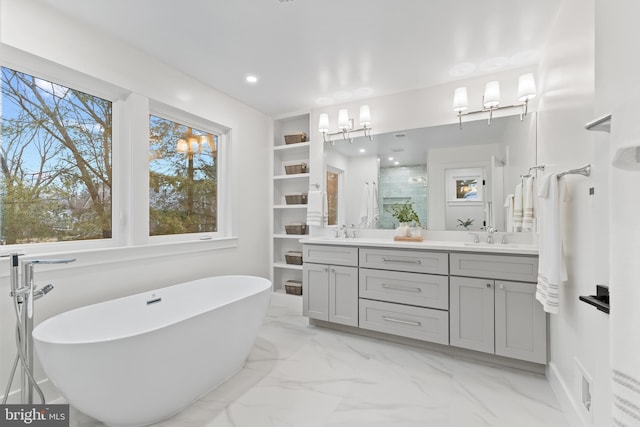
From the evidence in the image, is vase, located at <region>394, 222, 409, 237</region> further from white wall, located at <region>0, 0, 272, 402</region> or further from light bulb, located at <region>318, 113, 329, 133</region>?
white wall, located at <region>0, 0, 272, 402</region>

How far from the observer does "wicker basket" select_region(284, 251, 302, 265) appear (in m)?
3.62

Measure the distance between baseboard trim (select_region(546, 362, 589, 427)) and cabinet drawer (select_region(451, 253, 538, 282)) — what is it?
0.61 meters

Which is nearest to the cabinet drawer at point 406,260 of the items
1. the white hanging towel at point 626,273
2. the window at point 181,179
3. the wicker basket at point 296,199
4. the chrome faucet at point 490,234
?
the chrome faucet at point 490,234

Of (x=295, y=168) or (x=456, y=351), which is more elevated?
(x=295, y=168)

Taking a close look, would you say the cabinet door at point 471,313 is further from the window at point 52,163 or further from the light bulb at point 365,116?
the window at point 52,163

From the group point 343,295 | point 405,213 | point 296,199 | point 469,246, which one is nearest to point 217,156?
point 296,199

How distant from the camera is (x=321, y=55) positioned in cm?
242

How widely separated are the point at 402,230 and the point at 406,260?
0.50 meters

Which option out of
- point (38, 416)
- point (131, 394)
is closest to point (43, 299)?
point (38, 416)

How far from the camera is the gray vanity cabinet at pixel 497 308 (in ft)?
6.86

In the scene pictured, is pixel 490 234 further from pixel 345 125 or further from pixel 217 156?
pixel 217 156

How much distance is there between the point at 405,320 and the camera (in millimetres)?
2529

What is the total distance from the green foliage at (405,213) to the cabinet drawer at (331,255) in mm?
650

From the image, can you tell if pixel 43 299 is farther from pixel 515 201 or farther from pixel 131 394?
pixel 515 201
